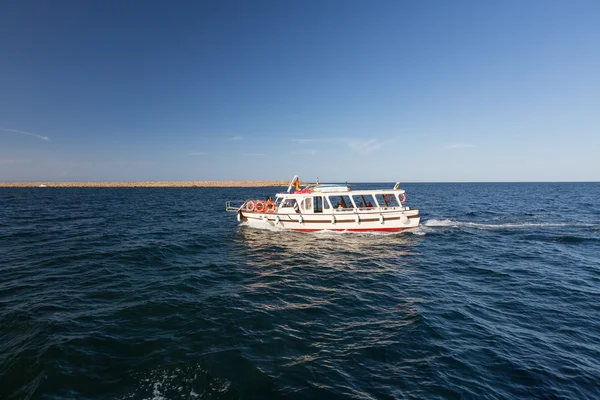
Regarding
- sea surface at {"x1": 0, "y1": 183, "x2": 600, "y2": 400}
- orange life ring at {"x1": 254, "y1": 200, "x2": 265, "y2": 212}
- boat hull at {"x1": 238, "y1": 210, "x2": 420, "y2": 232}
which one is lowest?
sea surface at {"x1": 0, "y1": 183, "x2": 600, "y2": 400}

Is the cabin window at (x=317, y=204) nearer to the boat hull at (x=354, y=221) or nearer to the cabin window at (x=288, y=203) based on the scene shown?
the boat hull at (x=354, y=221)

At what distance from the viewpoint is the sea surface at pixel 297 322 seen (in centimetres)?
593

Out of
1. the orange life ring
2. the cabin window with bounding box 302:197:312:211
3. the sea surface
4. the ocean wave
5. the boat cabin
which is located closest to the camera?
the sea surface

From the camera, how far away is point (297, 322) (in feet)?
28.2

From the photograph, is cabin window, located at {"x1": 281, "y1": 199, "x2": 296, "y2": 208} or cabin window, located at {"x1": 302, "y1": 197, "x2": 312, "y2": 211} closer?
cabin window, located at {"x1": 302, "y1": 197, "x2": 312, "y2": 211}

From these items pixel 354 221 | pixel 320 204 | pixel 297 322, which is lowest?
pixel 297 322

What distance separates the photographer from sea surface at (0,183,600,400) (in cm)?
593

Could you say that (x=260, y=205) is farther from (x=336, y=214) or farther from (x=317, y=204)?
(x=336, y=214)

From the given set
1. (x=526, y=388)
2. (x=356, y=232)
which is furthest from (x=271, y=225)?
(x=526, y=388)

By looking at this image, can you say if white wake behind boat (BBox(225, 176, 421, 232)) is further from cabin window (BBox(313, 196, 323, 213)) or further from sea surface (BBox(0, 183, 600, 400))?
sea surface (BBox(0, 183, 600, 400))

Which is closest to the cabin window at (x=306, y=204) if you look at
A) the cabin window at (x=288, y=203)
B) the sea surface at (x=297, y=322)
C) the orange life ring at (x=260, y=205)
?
the cabin window at (x=288, y=203)

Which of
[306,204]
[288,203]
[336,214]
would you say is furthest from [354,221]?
[288,203]

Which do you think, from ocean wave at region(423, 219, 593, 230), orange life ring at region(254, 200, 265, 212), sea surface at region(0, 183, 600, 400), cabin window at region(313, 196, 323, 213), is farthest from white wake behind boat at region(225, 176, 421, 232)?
ocean wave at region(423, 219, 593, 230)

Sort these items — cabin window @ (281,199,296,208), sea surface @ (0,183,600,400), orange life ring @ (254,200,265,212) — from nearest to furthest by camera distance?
1. sea surface @ (0,183,600,400)
2. cabin window @ (281,199,296,208)
3. orange life ring @ (254,200,265,212)
